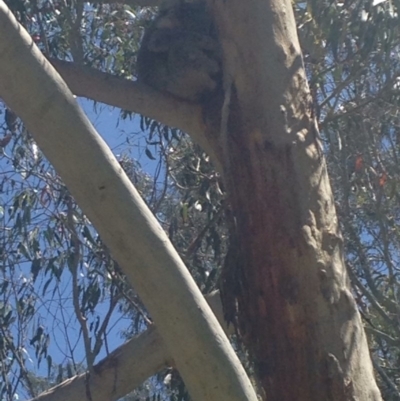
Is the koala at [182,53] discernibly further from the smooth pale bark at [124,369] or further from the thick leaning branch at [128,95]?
the smooth pale bark at [124,369]

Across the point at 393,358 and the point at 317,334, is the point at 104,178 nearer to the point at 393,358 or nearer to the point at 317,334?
the point at 317,334

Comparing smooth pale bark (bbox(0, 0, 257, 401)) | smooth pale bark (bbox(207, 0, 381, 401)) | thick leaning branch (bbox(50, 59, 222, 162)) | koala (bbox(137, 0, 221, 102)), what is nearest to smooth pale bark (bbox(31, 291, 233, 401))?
smooth pale bark (bbox(207, 0, 381, 401))

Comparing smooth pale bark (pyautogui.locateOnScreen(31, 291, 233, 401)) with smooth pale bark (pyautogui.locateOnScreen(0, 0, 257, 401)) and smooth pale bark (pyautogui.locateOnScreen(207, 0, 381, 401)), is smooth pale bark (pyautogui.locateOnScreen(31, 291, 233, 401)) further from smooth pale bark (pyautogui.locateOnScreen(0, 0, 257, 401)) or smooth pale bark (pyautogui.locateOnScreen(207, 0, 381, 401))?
smooth pale bark (pyautogui.locateOnScreen(0, 0, 257, 401))

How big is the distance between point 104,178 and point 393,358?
4.45 meters

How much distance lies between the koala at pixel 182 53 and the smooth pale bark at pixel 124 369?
1117mm

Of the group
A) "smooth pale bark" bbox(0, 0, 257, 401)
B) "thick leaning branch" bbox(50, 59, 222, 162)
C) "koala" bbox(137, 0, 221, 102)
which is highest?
"koala" bbox(137, 0, 221, 102)

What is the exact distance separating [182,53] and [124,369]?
180cm

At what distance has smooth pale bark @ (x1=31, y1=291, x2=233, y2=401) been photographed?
11.8ft

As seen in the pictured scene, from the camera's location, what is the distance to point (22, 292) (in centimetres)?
583

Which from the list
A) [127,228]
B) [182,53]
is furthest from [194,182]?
[127,228]

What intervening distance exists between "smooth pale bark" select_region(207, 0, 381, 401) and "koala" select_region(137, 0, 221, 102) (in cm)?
50

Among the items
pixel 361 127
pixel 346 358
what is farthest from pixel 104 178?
pixel 361 127

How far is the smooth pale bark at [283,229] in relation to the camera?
2.70 metres

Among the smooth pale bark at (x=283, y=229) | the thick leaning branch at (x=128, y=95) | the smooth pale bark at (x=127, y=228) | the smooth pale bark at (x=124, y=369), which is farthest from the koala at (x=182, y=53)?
the smooth pale bark at (x=127, y=228)
